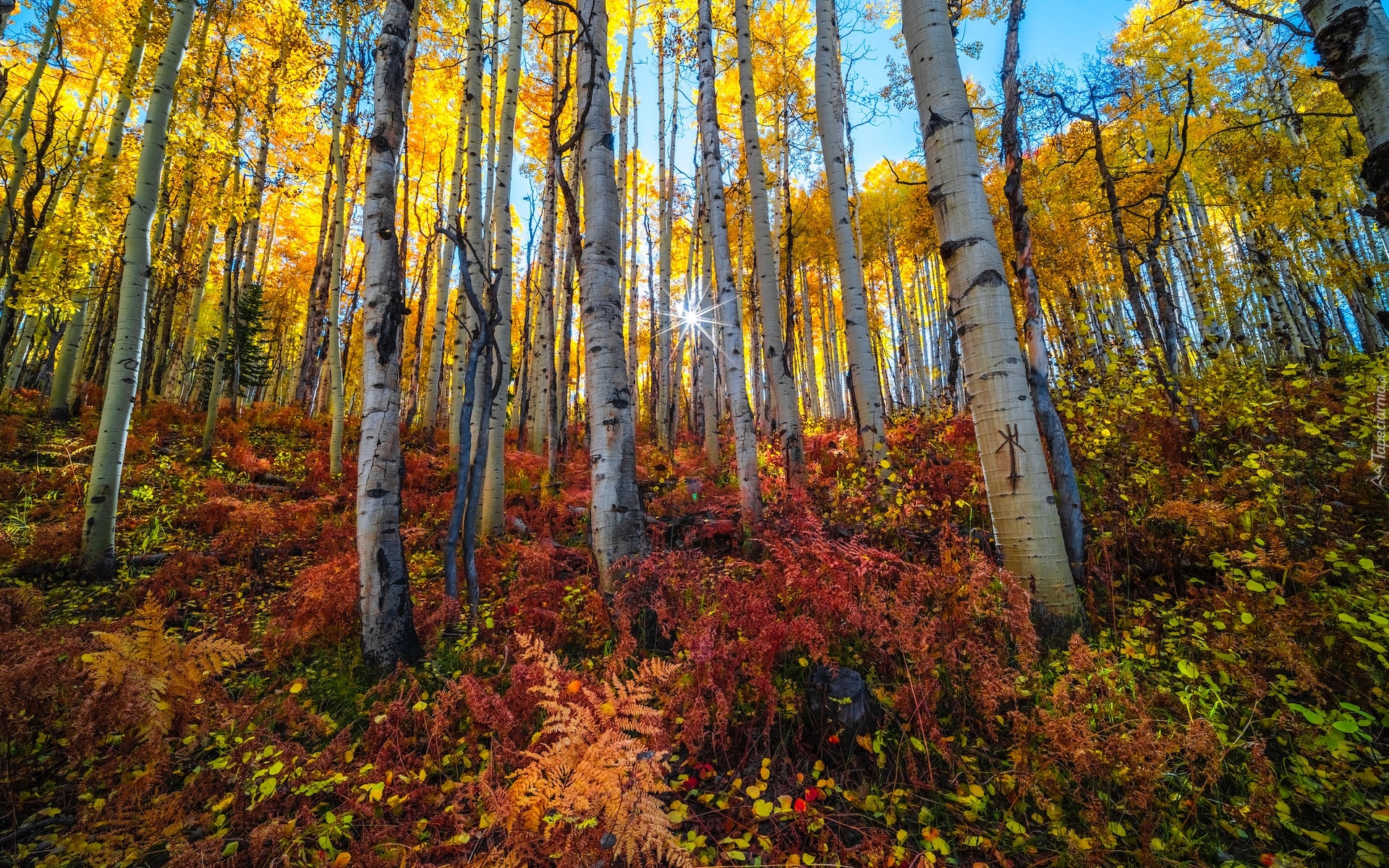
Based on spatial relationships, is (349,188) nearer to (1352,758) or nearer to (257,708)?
(257,708)

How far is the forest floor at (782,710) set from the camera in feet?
5.74

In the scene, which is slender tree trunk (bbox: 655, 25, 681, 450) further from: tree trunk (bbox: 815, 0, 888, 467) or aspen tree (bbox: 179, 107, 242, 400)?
aspen tree (bbox: 179, 107, 242, 400)

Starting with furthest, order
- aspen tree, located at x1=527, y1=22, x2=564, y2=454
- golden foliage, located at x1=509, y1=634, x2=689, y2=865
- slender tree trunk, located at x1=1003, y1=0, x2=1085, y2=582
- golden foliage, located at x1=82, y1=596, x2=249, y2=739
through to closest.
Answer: aspen tree, located at x1=527, y1=22, x2=564, y2=454, slender tree trunk, located at x1=1003, y1=0, x2=1085, y2=582, golden foliage, located at x1=82, y1=596, x2=249, y2=739, golden foliage, located at x1=509, y1=634, x2=689, y2=865

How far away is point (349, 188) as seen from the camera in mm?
14016

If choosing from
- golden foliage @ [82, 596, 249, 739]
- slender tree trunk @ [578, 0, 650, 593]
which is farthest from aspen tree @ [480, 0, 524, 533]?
golden foliage @ [82, 596, 249, 739]

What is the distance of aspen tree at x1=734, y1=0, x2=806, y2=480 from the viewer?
20.5 feet

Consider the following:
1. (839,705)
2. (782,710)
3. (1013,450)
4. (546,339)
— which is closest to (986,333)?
(1013,450)

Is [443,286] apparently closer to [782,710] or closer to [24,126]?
[24,126]

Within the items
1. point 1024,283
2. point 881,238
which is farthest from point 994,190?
point 1024,283

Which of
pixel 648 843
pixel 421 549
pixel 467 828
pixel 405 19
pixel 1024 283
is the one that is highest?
pixel 405 19

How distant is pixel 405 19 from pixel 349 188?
45.3 feet

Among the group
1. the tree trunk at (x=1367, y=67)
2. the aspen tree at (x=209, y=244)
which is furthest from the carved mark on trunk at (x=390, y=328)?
the aspen tree at (x=209, y=244)

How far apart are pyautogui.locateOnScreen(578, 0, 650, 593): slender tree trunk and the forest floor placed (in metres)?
0.43

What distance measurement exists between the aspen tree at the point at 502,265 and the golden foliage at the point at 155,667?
2896 mm
